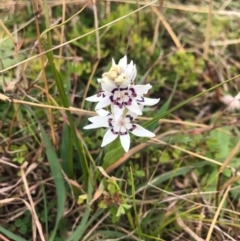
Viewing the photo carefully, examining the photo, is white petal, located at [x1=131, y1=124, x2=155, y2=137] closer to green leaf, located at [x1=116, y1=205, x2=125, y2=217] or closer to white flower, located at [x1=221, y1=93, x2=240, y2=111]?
green leaf, located at [x1=116, y1=205, x2=125, y2=217]

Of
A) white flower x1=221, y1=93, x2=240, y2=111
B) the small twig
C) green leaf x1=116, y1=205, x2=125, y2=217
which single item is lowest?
the small twig

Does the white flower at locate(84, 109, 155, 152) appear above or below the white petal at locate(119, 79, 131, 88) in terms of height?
below

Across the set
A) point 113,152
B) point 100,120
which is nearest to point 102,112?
point 100,120

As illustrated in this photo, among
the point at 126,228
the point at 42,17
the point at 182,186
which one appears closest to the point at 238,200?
the point at 182,186

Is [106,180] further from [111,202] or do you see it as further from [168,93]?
[168,93]

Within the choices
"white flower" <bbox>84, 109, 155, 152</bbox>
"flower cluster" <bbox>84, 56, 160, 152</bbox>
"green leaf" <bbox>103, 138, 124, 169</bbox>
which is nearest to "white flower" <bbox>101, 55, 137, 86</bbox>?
"flower cluster" <bbox>84, 56, 160, 152</bbox>

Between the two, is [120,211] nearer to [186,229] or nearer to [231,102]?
[186,229]

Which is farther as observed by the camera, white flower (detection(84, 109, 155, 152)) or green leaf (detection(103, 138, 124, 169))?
green leaf (detection(103, 138, 124, 169))
